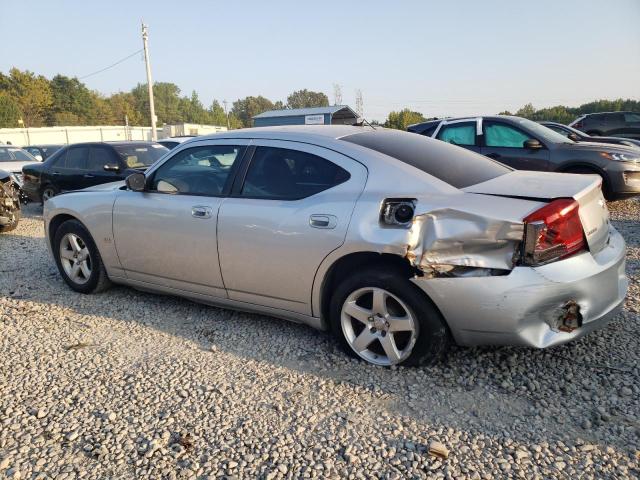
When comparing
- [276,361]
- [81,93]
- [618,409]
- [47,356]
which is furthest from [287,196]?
[81,93]

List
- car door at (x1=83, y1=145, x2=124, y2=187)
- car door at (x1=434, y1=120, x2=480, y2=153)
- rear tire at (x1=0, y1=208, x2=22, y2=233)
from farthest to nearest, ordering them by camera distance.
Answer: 1. car door at (x1=83, y1=145, x2=124, y2=187)
2. car door at (x1=434, y1=120, x2=480, y2=153)
3. rear tire at (x1=0, y1=208, x2=22, y2=233)

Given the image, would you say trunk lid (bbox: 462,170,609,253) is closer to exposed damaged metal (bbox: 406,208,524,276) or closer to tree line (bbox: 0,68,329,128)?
exposed damaged metal (bbox: 406,208,524,276)

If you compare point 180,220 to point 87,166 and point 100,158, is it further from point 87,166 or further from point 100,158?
point 87,166

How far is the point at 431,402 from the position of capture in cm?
268

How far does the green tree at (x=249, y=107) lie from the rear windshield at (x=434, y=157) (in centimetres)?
11704

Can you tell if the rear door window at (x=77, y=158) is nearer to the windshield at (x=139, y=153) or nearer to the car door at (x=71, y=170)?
the car door at (x=71, y=170)

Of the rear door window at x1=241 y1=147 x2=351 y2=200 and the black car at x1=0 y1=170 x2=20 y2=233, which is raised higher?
the rear door window at x1=241 y1=147 x2=351 y2=200

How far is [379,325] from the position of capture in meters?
3.00

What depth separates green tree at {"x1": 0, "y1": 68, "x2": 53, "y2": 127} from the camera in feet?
220

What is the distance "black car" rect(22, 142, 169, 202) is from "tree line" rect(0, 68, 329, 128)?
54432mm

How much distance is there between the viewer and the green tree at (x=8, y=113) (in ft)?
193

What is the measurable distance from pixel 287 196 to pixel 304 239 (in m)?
0.37

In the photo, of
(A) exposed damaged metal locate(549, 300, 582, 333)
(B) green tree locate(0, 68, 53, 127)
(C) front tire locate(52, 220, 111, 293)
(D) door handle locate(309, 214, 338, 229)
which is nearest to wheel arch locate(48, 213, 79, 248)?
(C) front tire locate(52, 220, 111, 293)

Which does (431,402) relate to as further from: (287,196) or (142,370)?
(142,370)
